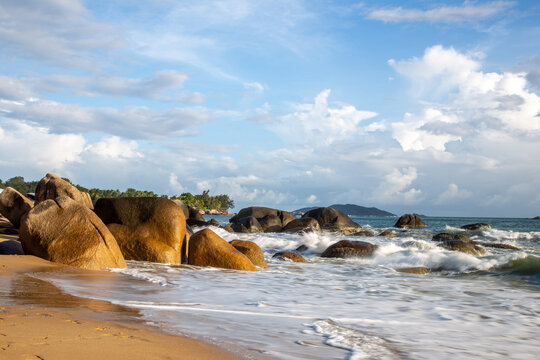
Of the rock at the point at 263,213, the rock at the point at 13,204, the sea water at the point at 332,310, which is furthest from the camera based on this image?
the rock at the point at 263,213

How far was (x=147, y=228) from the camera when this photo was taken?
9820 millimetres

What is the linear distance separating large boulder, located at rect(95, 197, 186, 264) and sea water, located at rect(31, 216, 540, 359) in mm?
660

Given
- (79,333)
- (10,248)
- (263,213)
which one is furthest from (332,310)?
Answer: (263,213)

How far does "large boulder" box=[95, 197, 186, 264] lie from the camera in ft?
31.5

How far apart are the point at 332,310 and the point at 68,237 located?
4.87 meters

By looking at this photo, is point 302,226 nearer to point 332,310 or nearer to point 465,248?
point 465,248

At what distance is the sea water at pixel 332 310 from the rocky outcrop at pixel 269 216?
20.5 m

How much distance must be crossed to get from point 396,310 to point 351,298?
36.0 inches

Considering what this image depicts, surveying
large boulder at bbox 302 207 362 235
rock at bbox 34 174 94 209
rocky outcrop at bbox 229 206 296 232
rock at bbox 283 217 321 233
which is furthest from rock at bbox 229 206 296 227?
rock at bbox 34 174 94 209

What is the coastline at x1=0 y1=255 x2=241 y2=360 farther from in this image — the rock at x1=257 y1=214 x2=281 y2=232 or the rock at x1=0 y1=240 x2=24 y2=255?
the rock at x1=257 y1=214 x2=281 y2=232

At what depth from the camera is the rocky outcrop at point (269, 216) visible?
30916 mm

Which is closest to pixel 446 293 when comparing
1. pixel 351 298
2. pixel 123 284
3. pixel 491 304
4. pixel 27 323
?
pixel 491 304

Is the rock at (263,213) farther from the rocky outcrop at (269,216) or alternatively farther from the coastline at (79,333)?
the coastline at (79,333)

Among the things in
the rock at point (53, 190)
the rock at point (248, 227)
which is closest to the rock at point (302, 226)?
the rock at point (248, 227)
